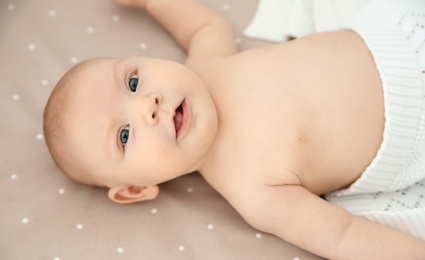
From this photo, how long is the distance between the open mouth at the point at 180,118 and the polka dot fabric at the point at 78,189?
23 cm

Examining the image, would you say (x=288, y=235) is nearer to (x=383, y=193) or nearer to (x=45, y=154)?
(x=383, y=193)

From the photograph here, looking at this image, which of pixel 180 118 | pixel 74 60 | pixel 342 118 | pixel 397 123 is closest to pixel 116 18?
pixel 74 60

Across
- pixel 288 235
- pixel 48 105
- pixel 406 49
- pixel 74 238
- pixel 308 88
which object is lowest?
pixel 74 238

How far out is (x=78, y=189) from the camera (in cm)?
156

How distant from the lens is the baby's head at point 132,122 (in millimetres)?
1376

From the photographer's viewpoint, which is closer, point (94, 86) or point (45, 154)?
point (94, 86)

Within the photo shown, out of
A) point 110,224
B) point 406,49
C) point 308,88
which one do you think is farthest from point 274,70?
point 110,224

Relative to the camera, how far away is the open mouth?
1.40 meters

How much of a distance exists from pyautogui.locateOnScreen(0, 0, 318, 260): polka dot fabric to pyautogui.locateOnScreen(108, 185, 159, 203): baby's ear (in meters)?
0.04

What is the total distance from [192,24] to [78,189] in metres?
0.55

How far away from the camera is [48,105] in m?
1.46

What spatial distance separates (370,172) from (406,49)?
→ 30cm

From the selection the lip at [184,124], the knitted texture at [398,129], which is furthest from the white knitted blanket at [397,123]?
the lip at [184,124]

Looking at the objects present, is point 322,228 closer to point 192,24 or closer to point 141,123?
point 141,123
